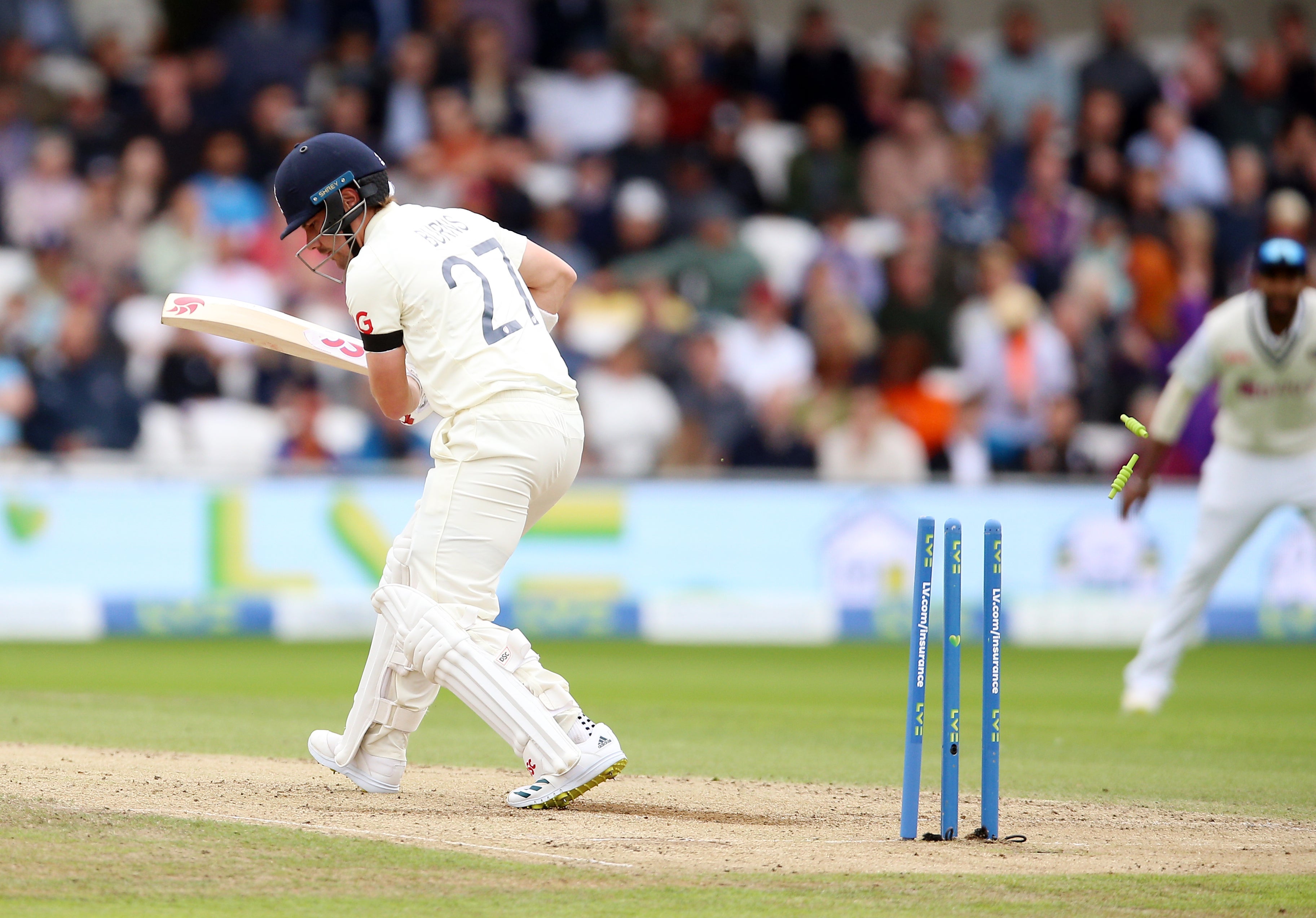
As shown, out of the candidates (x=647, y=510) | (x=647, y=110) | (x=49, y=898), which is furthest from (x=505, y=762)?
(x=647, y=110)

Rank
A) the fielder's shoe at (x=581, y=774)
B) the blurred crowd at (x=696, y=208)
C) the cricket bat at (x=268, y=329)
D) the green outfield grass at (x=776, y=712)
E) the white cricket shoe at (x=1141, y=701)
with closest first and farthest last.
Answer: the fielder's shoe at (x=581, y=774), the cricket bat at (x=268, y=329), the green outfield grass at (x=776, y=712), the white cricket shoe at (x=1141, y=701), the blurred crowd at (x=696, y=208)

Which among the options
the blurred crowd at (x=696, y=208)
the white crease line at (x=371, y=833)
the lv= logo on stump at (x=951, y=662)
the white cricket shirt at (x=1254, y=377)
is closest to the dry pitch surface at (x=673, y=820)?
the white crease line at (x=371, y=833)

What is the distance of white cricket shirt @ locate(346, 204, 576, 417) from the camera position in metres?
5.40

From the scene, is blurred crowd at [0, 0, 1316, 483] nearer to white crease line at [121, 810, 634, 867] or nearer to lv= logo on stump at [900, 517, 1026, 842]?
white crease line at [121, 810, 634, 867]

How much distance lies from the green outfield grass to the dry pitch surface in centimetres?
45

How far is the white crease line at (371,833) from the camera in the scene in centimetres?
478

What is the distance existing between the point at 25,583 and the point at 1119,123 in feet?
34.7

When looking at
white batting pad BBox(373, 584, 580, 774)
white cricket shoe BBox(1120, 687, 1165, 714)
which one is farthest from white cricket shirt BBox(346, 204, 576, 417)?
white cricket shoe BBox(1120, 687, 1165, 714)

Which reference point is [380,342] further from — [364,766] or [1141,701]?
[1141,701]

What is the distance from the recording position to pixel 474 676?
541 cm

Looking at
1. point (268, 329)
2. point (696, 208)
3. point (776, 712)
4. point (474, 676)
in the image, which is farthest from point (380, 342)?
point (696, 208)

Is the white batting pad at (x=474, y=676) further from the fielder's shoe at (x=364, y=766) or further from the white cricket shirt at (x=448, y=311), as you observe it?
the white cricket shirt at (x=448, y=311)

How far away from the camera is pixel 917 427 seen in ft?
45.2

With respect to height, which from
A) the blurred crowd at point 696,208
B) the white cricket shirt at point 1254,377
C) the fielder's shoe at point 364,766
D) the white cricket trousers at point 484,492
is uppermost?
the blurred crowd at point 696,208
